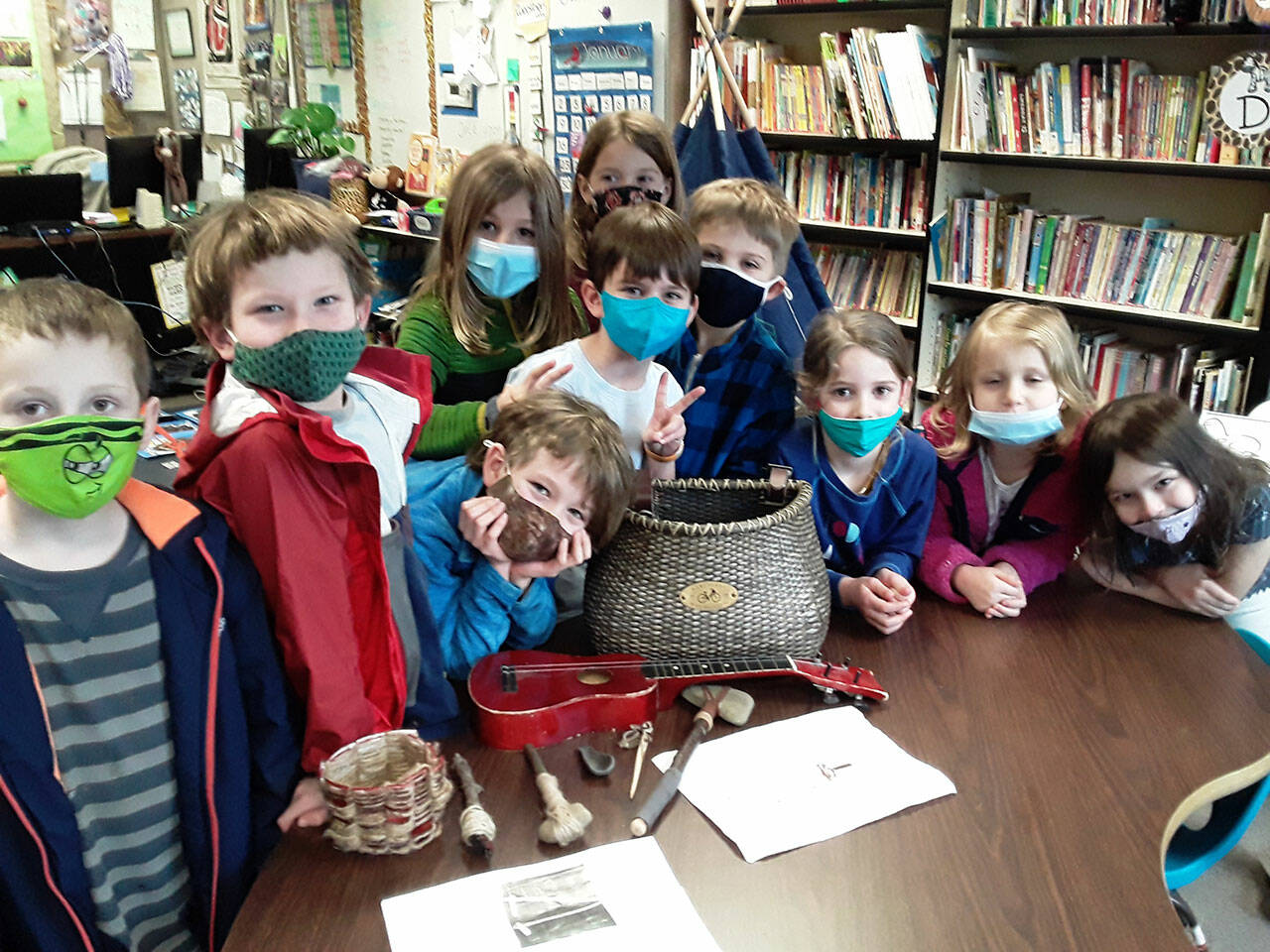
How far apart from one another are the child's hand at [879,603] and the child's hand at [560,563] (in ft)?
1.54

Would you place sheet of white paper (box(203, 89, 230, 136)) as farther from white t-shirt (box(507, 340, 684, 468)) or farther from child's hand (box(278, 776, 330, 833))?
child's hand (box(278, 776, 330, 833))

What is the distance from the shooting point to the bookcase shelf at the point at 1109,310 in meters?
3.04

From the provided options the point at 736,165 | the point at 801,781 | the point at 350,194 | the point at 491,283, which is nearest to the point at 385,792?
the point at 801,781

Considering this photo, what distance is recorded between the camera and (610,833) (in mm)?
1048

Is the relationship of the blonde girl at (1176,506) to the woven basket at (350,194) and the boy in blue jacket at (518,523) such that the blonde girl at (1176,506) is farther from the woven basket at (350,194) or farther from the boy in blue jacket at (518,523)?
the woven basket at (350,194)

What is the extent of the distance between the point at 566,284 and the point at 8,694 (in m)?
1.17

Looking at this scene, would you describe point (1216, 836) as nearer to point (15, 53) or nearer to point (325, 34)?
point (325, 34)

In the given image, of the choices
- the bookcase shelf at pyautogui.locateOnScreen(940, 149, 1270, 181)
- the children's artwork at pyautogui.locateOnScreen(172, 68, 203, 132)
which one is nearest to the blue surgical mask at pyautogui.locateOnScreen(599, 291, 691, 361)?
the bookcase shelf at pyautogui.locateOnScreen(940, 149, 1270, 181)

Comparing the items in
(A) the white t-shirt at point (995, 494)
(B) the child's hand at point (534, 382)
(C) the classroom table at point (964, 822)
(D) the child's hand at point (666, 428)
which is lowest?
(C) the classroom table at point (964, 822)

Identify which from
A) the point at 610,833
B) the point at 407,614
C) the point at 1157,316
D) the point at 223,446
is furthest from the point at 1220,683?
the point at 1157,316

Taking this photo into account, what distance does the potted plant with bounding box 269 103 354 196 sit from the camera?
438 centimetres

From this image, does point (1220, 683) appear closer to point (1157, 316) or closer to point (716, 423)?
point (716, 423)

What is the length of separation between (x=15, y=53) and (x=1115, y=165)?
5966 mm

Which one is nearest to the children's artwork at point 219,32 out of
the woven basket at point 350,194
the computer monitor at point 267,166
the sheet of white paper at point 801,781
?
the woven basket at point 350,194
